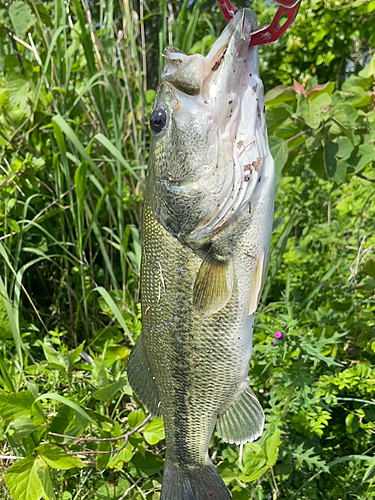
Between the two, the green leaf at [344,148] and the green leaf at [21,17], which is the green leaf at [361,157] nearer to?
the green leaf at [344,148]

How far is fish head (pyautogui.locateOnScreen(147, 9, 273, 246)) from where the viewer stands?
0.97m

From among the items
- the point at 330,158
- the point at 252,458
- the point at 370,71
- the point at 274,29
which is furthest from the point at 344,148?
the point at 252,458

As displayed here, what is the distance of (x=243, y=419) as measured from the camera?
3.86 feet

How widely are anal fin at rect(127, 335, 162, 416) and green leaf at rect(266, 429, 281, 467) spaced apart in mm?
394

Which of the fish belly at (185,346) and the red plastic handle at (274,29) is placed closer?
the red plastic handle at (274,29)

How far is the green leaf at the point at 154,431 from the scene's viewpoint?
1603mm

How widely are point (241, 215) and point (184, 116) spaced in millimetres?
254

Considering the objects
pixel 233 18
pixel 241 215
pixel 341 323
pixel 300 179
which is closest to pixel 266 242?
pixel 241 215

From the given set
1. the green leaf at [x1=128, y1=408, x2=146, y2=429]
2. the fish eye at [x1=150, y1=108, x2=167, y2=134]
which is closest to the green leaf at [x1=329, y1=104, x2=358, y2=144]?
the fish eye at [x1=150, y1=108, x2=167, y2=134]

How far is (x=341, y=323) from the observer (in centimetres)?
191

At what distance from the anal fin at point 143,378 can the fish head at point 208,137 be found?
15.3 inches

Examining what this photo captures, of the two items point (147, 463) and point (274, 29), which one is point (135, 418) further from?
point (274, 29)

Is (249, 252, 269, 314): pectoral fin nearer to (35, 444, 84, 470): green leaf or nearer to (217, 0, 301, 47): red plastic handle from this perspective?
(217, 0, 301, 47): red plastic handle

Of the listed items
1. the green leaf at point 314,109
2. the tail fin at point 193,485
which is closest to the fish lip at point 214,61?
the green leaf at point 314,109
